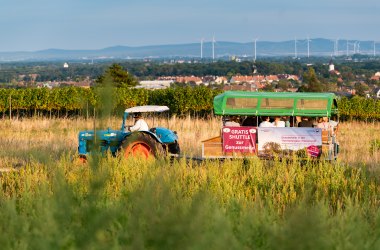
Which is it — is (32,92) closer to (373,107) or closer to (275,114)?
(373,107)

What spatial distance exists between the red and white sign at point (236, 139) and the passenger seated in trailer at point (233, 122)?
1.56 ft

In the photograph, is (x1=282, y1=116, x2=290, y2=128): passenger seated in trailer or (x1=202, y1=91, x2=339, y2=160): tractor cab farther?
(x1=282, y1=116, x2=290, y2=128): passenger seated in trailer

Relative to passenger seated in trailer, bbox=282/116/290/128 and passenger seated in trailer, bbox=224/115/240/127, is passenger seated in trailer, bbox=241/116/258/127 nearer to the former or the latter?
passenger seated in trailer, bbox=224/115/240/127

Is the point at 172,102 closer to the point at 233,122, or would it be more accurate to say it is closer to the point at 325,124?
the point at 233,122

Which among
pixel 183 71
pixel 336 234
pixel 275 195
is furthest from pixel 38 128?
pixel 183 71

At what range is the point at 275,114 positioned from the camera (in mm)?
13805

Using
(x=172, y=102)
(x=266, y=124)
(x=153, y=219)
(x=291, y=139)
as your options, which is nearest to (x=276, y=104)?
(x=266, y=124)

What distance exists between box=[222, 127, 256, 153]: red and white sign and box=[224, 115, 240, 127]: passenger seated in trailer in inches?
18.7

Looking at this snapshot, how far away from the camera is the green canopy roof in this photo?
44.8 feet

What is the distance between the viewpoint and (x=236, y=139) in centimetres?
1332

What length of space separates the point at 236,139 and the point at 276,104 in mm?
1207

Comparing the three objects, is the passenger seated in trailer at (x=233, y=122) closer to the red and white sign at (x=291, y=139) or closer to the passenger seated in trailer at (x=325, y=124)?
the red and white sign at (x=291, y=139)

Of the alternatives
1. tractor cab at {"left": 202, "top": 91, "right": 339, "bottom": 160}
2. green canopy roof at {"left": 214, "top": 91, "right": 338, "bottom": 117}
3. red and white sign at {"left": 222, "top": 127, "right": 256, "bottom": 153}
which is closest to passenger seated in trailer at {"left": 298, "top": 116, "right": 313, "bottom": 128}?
tractor cab at {"left": 202, "top": 91, "right": 339, "bottom": 160}

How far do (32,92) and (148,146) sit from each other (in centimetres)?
2768
